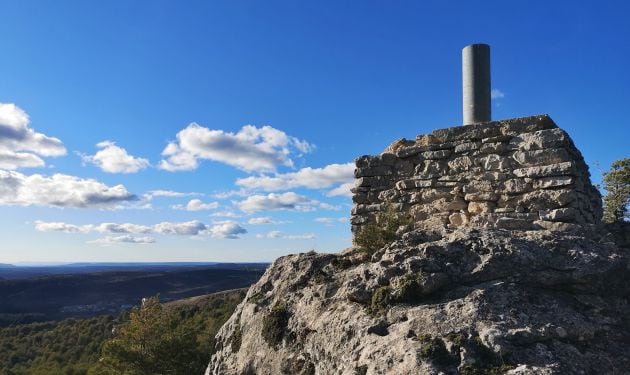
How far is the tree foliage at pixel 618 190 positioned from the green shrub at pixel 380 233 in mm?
18615

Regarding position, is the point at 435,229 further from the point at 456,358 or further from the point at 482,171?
the point at 456,358

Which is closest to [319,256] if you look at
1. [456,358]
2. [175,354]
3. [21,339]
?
[456,358]

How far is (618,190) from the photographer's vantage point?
969 inches

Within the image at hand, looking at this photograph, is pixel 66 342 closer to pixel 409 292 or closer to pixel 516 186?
pixel 409 292

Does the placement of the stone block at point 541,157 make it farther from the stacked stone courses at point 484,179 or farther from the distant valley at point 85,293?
the distant valley at point 85,293

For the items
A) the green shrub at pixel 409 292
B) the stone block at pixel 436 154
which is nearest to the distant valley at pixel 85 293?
the stone block at pixel 436 154

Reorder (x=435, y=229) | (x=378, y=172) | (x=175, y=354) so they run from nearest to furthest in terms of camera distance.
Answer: (x=435, y=229) → (x=378, y=172) → (x=175, y=354)

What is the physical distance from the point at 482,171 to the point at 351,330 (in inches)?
166

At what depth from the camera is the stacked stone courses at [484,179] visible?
8.17 m

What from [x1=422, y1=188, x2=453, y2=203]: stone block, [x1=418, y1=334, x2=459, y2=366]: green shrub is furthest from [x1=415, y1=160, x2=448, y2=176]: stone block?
[x1=418, y1=334, x2=459, y2=366]: green shrub

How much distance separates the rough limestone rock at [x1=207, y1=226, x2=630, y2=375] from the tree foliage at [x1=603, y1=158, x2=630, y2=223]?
61.9 feet

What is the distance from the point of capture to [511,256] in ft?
22.8

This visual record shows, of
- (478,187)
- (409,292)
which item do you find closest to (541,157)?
(478,187)

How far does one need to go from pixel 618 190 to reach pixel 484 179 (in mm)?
20178
